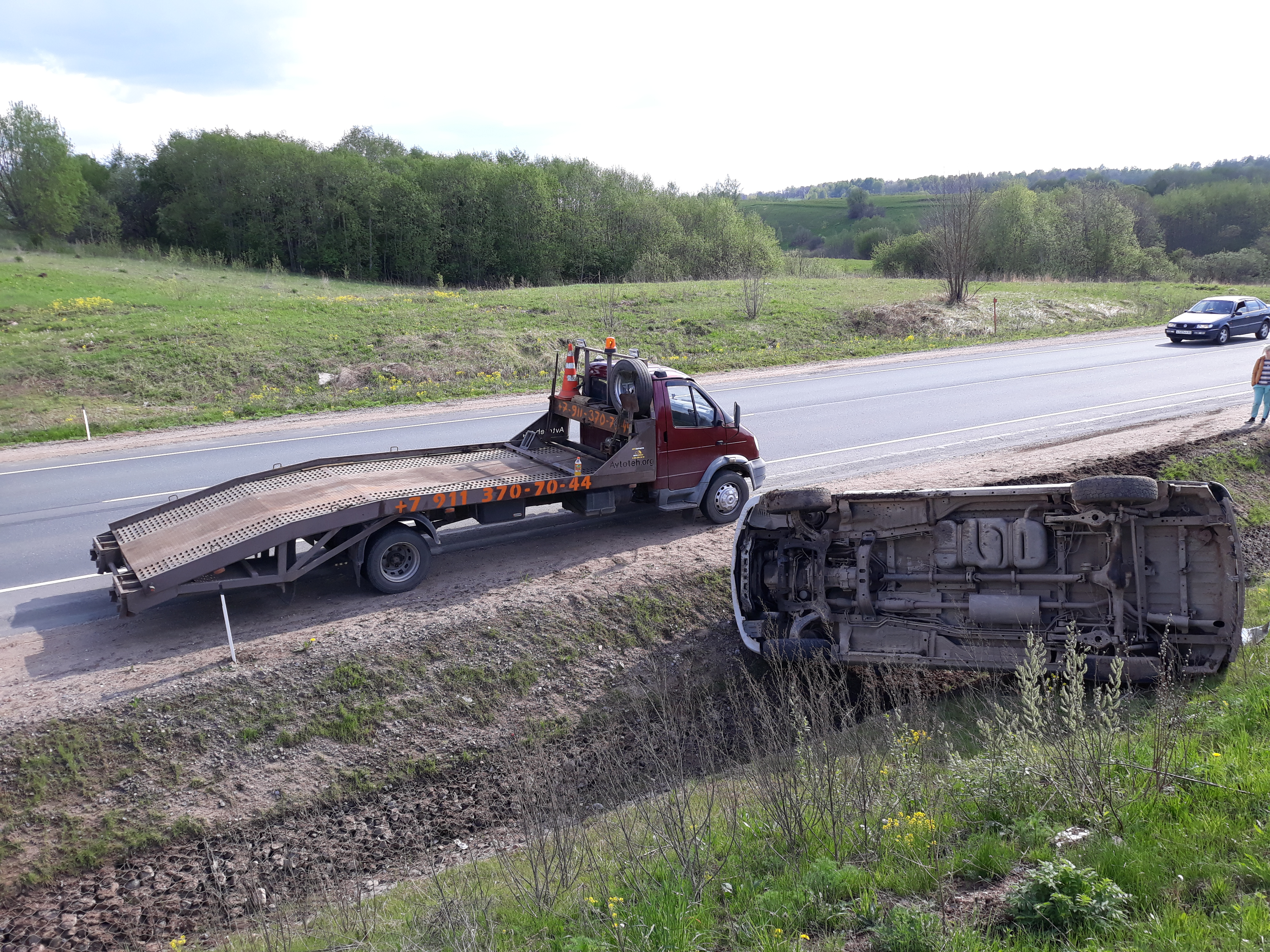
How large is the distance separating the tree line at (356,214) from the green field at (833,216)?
1935 inches

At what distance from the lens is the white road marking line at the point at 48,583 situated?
9344 mm

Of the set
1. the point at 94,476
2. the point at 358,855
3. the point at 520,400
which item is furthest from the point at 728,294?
the point at 358,855

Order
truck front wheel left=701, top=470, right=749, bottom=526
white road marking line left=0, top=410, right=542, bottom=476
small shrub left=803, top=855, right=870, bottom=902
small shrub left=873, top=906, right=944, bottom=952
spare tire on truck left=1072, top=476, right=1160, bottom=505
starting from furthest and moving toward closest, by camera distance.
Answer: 1. white road marking line left=0, top=410, right=542, bottom=476
2. truck front wheel left=701, top=470, right=749, bottom=526
3. spare tire on truck left=1072, top=476, right=1160, bottom=505
4. small shrub left=803, top=855, right=870, bottom=902
5. small shrub left=873, top=906, right=944, bottom=952

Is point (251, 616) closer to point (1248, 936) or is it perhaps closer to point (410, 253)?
point (1248, 936)

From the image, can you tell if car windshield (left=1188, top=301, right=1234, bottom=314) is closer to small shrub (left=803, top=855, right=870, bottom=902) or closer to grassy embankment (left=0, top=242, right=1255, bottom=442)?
grassy embankment (left=0, top=242, right=1255, bottom=442)

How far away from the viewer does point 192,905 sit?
603 cm

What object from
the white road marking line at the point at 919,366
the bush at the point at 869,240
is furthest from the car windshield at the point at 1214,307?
the bush at the point at 869,240

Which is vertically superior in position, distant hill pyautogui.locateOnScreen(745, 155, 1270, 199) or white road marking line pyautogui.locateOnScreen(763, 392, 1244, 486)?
distant hill pyautogui.locateOnScreen(745, 155, 1270, 199)

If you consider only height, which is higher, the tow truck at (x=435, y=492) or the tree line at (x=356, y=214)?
the tree line at (x=356, y=214)

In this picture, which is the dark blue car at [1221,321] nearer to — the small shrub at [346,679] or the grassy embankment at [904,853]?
the grassy embankment at [904,853]

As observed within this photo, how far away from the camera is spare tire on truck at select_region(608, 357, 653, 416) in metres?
10.7

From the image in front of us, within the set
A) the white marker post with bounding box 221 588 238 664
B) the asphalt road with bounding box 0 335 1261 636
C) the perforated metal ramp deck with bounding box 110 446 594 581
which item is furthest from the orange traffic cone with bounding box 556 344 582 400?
the white marker post with bounding box 221 588 238 664

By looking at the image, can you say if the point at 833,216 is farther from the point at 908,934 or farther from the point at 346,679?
the point at 908,934

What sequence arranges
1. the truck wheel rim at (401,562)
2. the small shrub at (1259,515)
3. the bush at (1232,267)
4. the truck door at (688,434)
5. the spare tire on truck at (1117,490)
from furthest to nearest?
1. the bush at (1232,267)
2. the small shrub at (1259,515)
3. the truck door at (688,434)
4. the truck wheel rim at (401,562)
5. the spare tire on truck at (1117,490)
